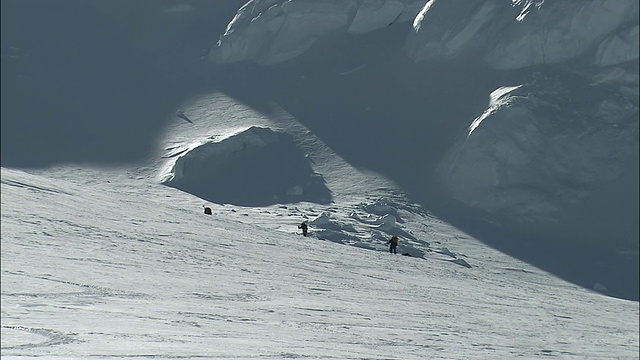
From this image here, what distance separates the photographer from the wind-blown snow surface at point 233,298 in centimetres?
807

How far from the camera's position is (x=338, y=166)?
36.8 metres

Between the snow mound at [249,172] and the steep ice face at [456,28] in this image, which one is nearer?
the snow mound at [249,172]

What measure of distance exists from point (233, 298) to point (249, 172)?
83.2 feet

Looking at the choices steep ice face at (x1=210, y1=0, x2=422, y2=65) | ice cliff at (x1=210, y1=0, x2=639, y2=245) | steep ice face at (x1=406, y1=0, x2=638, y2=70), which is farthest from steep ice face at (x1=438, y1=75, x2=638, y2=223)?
steep ice face at (x1=210, y1=0, x2=422, y2=65)

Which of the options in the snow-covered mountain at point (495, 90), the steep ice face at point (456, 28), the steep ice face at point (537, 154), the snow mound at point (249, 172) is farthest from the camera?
the steep ice face at point (456, 28)

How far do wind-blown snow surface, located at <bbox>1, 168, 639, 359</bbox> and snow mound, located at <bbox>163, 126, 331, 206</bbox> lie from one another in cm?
1414

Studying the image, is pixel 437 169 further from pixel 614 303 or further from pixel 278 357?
pixel 278 357

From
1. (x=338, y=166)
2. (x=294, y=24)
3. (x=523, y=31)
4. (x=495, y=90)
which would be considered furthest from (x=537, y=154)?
(x=294, y=24)

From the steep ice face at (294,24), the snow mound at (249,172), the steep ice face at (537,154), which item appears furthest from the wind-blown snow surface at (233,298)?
the steep ice face at (294,24)

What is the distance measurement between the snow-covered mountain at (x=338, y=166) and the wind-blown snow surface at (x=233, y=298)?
0.08 metres

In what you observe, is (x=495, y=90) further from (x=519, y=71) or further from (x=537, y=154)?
(x=537, y=154)

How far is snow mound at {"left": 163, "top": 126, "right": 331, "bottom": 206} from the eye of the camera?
113 ft

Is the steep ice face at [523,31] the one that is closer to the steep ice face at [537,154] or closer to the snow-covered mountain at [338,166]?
the snow-covered mountain at [338,166]

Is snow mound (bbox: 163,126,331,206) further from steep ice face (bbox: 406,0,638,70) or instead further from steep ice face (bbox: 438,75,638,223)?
steep ice face (bbox: 406,0,638,70)
